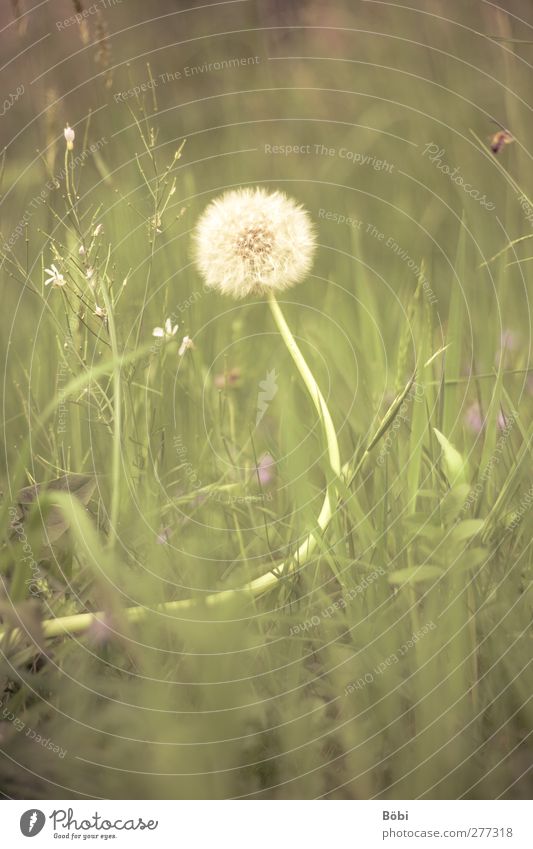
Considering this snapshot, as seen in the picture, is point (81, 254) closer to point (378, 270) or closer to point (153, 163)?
point (153, 163)

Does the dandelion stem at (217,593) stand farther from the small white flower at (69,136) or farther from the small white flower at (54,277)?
the small white flower at (69,136)

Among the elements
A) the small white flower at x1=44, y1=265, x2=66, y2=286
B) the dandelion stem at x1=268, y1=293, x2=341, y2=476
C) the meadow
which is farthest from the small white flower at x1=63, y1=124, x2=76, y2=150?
the dandelion stem at x1=268, y1=293, x2=341, y2=476

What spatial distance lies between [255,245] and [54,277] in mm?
190

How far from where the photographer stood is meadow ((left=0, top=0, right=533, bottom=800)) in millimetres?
543

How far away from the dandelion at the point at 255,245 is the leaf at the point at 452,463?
0.75 feet

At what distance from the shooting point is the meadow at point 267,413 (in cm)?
54

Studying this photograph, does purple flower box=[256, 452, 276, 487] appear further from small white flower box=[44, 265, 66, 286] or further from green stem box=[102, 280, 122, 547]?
small white flower box=[44, 265, 66, 286]

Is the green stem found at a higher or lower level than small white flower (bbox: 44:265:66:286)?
lower

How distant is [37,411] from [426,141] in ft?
1.82

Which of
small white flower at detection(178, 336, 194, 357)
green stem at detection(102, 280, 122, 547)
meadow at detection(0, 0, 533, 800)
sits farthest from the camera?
small white flower at detection(178, 336, 194, 357)

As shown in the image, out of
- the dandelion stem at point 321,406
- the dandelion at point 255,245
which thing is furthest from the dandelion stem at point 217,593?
the dandelion at point 255,245

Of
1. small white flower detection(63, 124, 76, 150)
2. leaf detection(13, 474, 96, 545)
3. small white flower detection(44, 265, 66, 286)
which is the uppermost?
small white flower detection(63, 124, 76, 150)

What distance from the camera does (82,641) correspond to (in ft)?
1.93

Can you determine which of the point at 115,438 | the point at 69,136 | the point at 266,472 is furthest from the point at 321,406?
the point at 69,136
